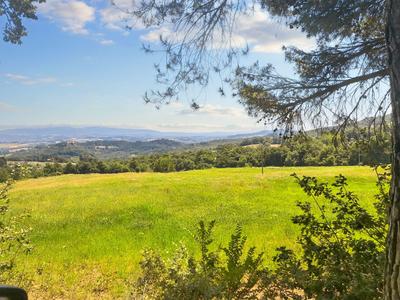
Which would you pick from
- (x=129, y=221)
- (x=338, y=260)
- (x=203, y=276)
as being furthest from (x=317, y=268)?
(x=129, y=221)

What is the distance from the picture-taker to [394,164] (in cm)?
204

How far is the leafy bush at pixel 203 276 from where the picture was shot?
417cm

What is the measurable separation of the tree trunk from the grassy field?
4009 millimetres

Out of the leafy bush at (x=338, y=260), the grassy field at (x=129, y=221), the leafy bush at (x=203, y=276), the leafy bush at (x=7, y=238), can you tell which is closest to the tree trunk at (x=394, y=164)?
the leafy bush at (x=338, y=260)

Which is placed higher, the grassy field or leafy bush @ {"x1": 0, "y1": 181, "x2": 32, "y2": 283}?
leafy bush @ {"x1": 0, "y1": 181, "x2": 32, "y2": 283}

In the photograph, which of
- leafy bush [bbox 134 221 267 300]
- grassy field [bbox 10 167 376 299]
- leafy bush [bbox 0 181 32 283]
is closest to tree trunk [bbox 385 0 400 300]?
leafy bush [bbox 134 221 267 300]

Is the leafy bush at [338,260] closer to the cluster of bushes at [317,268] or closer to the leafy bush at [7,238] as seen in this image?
the cluster of bushes at [317,268]

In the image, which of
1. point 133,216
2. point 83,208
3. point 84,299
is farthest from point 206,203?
point 84,299

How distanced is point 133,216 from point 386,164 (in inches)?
645

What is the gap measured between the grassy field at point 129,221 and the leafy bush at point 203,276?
1.83ft

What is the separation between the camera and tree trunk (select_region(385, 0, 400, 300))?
1999 millimetres

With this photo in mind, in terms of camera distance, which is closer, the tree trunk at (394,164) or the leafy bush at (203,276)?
the tree trunk at (394,164)

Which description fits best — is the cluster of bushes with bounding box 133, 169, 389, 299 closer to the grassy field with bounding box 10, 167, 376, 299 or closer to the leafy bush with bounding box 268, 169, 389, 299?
the leafy bush with bounding box 268, 169, 389, 299

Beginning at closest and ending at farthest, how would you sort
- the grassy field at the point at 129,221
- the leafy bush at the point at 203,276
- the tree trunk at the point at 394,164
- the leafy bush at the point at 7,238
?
the tree trunk at the point at 394,164
the leafy bush at the point at 203,276
the leafy bush at the point at 7,238
the grassy field at the point at 129,221
